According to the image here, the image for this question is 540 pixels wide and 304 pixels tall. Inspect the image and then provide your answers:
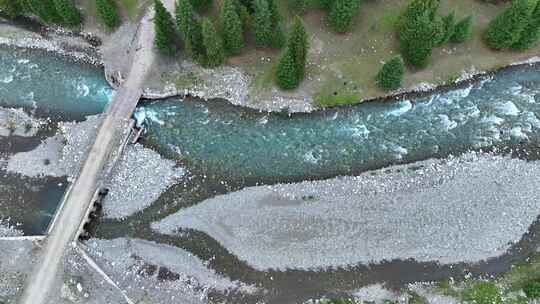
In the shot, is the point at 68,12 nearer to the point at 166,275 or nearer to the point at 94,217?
the point at 94,217

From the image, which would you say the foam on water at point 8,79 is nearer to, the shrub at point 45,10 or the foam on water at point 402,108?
the shrub at point 45,10

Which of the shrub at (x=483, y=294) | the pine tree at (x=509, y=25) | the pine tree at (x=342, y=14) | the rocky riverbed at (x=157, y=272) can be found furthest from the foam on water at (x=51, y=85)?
the pine tree at (x=509, y=25)

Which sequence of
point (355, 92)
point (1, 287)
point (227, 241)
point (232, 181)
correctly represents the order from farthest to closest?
point (355, 92)
point (232, 181)
point (227, 241)
point (1, 287)

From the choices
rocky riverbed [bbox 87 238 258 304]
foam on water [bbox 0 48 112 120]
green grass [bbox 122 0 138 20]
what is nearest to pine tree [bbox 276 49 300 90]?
foam on water [bbox 0 48 112 120]

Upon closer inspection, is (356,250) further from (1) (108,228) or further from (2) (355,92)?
(1) (108,228)

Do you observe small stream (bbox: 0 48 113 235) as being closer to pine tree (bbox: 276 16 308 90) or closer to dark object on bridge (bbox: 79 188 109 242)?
dark object on bridge (bbox: 79 188 109 242)

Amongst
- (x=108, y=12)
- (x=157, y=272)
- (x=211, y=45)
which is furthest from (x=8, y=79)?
(x=157, y=272)

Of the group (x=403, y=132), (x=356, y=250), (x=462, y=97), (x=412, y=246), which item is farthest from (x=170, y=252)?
(x=462, y=97)
